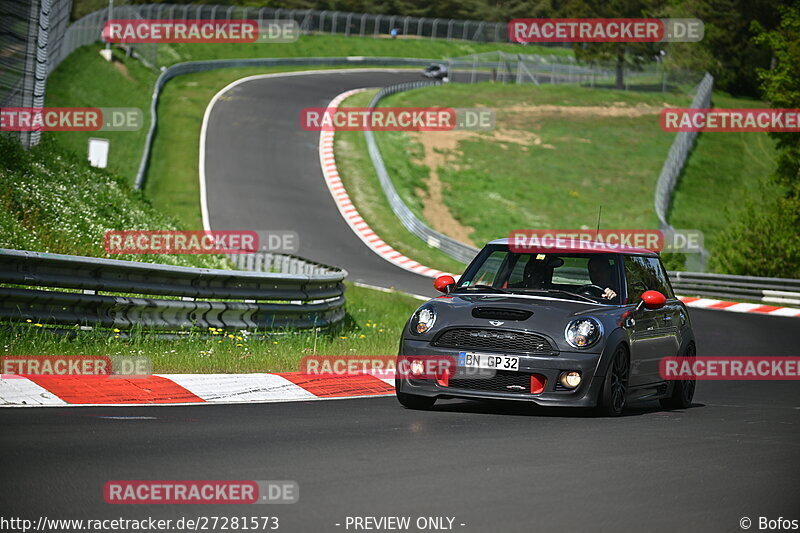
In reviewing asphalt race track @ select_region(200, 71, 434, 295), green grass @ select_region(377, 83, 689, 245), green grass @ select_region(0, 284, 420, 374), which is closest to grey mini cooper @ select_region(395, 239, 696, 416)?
green grass @ select_region(0, 284, 420, 374)

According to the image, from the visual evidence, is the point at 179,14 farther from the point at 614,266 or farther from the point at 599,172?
the point at 614,266

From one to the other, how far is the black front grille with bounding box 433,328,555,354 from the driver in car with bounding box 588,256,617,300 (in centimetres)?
127

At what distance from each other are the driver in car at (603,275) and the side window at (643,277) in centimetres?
19

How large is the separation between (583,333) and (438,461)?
2993mm

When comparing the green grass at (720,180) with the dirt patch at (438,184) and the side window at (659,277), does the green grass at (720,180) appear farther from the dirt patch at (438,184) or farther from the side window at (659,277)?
the side window at (659,277)

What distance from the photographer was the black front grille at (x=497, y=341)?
9930 millimetres

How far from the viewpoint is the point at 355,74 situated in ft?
251

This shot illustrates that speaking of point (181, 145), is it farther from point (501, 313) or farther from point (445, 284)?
point (501, 313)

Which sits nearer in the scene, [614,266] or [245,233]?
[614,266]

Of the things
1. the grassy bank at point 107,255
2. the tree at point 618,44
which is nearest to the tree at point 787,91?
the tree at point 618,44

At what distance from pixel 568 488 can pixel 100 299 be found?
640 cm

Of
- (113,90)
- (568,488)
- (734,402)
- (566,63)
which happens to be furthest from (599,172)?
(568,488)

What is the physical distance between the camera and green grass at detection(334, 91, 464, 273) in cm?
3716

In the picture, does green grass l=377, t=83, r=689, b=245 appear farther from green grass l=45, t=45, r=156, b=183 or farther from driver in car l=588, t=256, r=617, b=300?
driver in car l=588, t=256, r=617, b=300
